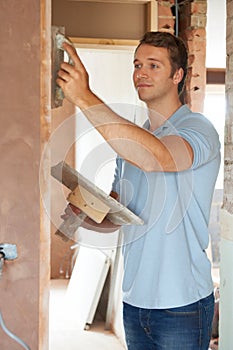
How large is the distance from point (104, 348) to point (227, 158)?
1.58 metres

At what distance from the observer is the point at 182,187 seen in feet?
5.33

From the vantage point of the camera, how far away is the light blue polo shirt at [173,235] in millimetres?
1632

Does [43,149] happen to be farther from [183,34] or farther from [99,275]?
[99,275]

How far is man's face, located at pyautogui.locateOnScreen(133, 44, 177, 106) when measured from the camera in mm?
1694

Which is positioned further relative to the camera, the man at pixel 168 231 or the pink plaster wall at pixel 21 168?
the man at pixel 168 231

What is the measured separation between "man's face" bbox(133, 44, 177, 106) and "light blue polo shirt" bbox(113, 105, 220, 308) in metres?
0.10

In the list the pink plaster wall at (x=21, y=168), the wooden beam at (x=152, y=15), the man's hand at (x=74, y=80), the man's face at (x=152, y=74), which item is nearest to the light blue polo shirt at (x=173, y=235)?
the man's face at (x=152, y=74)

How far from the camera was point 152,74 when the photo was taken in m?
1.70

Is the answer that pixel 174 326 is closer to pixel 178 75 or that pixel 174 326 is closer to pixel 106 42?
pixel 178 75

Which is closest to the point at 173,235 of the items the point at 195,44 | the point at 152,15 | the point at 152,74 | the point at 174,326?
the point at 174,326

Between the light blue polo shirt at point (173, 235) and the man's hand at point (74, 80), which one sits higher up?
the man's hand at point (74, 80)

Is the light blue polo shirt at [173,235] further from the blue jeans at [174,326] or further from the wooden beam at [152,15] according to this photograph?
the wooden beam at [152,15]

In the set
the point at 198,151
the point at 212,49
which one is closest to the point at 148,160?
the point at 198,151

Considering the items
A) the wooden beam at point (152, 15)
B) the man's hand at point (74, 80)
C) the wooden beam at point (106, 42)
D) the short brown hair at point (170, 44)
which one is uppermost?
the wooden beam at point (152, 15)
